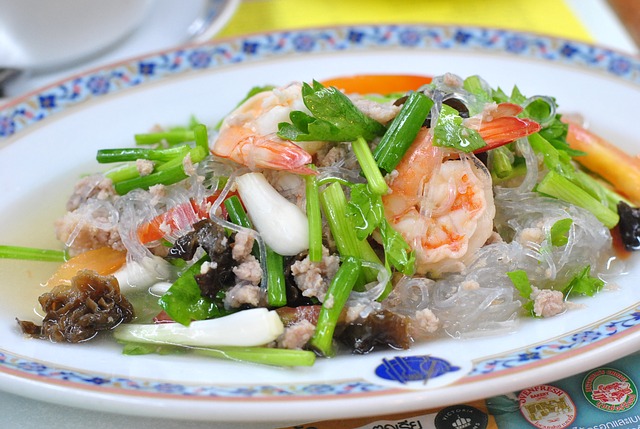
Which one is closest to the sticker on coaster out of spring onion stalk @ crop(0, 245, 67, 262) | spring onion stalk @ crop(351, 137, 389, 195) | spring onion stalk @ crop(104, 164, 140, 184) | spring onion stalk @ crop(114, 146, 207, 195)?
A: spring onion stalk @ crop(351, 137, 389, 195)

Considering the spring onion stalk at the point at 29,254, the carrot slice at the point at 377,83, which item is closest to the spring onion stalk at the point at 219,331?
the spring onion stalk at the point at 29,254

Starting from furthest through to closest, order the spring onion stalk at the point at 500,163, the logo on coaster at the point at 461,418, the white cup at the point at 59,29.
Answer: the white cup at the point at 59,29
the spring onion stalk at the point at 500,163
the logo on coaster at the point at 461,418

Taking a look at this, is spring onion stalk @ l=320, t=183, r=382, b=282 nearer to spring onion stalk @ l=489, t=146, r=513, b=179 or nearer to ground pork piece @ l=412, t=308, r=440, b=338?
ground pork piece @ l=412, t=308, r=440, b=338

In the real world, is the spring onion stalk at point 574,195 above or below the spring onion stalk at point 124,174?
below

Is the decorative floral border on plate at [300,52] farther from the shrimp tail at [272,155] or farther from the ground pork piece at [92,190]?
the shrimp tail at [272,155]

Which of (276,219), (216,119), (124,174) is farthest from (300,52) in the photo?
(276,219)

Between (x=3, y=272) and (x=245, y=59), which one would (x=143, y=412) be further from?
(x=245, y=59)
